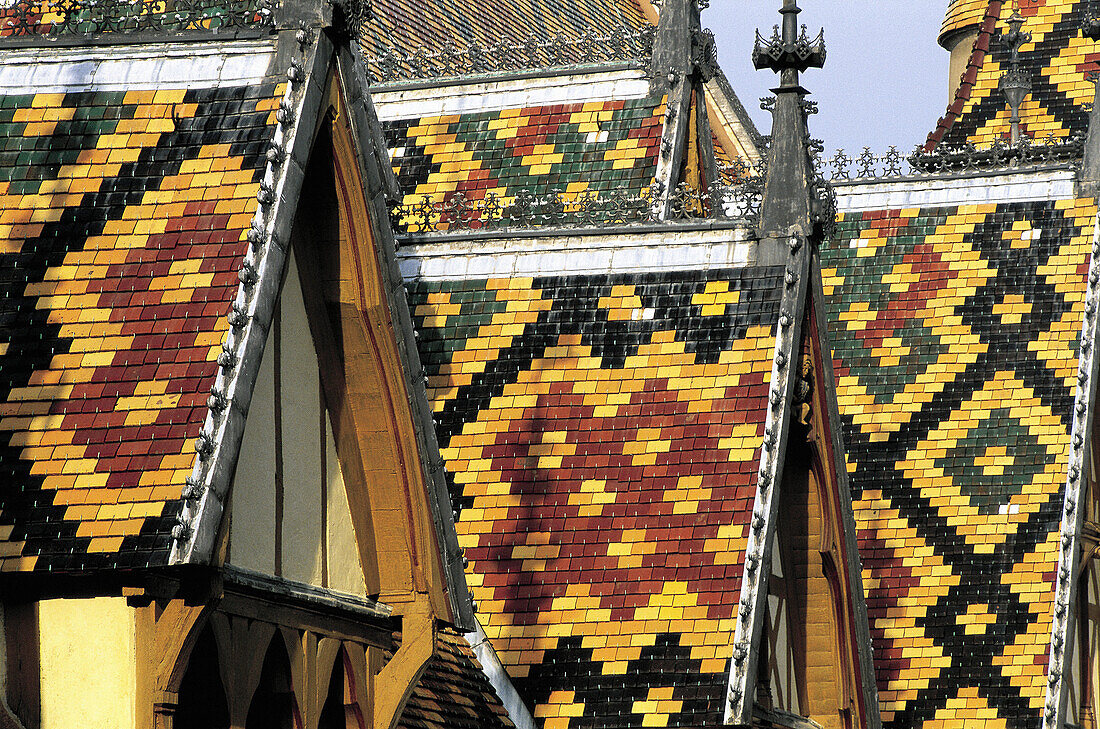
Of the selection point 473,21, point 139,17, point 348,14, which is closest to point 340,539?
point 348,14

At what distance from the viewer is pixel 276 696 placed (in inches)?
398

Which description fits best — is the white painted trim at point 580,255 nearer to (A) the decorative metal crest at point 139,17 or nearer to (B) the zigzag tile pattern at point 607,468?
(B) the zigzag tile pattern at point 607,468

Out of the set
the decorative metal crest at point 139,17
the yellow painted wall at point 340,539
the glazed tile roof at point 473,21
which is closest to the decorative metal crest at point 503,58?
the glazed tile roof at point 473,21

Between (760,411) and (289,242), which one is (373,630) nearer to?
(289,242)

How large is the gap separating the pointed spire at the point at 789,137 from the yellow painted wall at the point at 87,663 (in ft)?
27.4

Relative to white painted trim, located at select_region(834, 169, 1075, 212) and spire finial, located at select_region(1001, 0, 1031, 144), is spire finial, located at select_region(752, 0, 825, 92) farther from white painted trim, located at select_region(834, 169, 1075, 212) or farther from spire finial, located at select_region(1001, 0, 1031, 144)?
spire finial, located at select_region(1001, 0, 1031, 144)

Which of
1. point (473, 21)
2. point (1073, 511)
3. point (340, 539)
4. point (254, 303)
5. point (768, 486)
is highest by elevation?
point (473, 21)

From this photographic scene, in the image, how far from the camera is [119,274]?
9.96 meters

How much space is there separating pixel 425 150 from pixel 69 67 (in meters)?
12.1

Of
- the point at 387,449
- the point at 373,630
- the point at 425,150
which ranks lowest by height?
the point at 373,630

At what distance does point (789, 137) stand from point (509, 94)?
7456 millimetres

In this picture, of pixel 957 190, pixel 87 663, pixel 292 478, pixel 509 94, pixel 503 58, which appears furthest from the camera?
pixel 957 190

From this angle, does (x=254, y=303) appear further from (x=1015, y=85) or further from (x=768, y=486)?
(x=1015, y=85)

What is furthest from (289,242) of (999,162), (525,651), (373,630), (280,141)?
(999,162)
